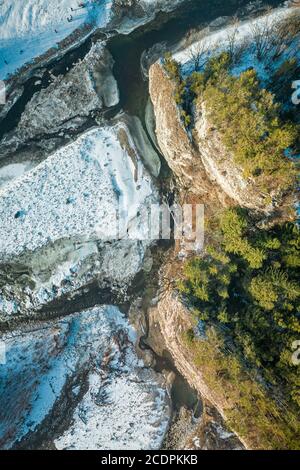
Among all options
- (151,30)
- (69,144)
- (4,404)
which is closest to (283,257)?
(69,144)

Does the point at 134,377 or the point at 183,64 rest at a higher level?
the point at 183,64

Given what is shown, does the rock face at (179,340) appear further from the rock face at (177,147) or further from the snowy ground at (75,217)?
the rock face at (177,147)

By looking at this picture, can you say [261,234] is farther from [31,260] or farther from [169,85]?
[31,260]

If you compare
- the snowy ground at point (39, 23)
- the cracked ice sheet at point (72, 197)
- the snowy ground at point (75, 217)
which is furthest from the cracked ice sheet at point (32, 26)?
the cracked ice sheet at point (72, 197)

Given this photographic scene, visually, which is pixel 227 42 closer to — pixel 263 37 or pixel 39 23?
pixel 263 37

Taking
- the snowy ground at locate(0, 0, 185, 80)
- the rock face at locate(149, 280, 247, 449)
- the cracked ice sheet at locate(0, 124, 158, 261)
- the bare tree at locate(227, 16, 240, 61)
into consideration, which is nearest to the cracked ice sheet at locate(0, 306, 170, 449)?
the rock face at locate(149, 280, 247, 449)

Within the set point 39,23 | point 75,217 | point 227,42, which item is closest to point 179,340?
point 75,217
